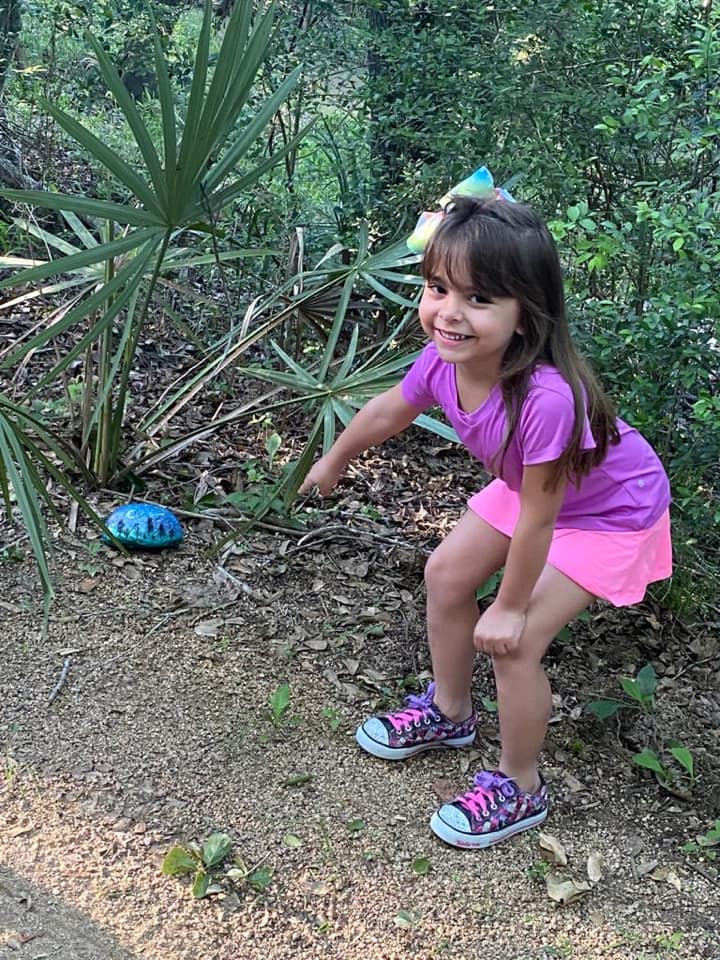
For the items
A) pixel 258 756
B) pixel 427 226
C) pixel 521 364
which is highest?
pixel 427 226

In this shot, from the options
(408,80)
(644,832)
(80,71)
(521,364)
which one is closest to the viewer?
(521,364)

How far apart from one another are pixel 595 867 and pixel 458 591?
65 cm

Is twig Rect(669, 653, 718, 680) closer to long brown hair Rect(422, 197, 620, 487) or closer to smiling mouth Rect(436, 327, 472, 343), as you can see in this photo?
long brown hair Rect(422, 197, 620, 487)

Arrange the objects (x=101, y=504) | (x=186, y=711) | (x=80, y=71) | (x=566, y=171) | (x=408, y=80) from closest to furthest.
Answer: (x=186, y=711) < (x=566, y=171) < (x=101, y=504) < (x=408, y=80) < (x=80, y=71)

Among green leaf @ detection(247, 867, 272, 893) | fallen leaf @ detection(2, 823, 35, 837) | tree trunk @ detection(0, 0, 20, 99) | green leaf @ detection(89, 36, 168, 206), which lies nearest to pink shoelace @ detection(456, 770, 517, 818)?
green leaf @ detection(247, 867, 272, 893)

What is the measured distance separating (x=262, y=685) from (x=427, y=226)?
4.12 ft

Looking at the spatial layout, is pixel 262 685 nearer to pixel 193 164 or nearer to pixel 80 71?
pixel 193 164

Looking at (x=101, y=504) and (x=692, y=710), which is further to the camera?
(x=101, y=504)

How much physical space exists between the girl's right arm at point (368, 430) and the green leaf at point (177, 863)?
0.85 m

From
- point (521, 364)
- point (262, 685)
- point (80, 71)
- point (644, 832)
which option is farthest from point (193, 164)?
point (80, 71)

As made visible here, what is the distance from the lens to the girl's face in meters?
1.86

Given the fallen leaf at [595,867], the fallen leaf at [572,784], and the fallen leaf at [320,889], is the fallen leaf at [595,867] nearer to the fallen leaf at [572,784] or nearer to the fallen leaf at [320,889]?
the fallen leaf at [572,784]

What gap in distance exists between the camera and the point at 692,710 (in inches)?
107

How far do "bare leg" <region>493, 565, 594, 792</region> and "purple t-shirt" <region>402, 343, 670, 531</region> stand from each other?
0.14 m
